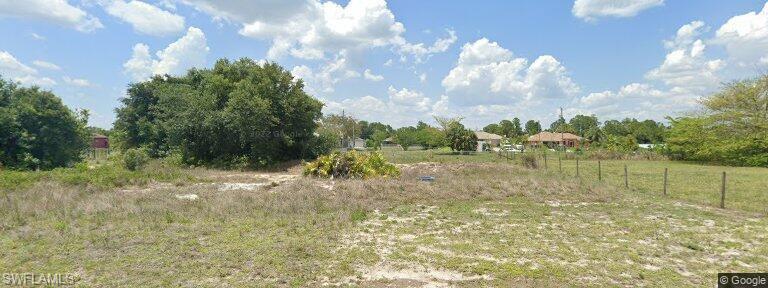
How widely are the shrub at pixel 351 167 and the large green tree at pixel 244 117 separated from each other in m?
7.19

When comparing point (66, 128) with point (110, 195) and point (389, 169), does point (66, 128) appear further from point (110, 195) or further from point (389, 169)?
point (389, 169)

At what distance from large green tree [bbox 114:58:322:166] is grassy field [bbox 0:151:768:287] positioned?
11029mm

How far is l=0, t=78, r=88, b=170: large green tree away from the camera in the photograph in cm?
2178

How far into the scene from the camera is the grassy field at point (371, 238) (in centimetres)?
517

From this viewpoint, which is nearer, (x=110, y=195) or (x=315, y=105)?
(x=110, y=195)

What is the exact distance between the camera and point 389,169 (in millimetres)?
16859

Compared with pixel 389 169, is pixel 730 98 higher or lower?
higher

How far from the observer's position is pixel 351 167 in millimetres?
16188

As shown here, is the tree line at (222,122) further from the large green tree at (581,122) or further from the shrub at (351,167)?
the large green tree at (581,122)

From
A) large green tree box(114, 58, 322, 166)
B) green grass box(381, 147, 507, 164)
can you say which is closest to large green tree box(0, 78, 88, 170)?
large green tree box(114, 58, 322, 166)

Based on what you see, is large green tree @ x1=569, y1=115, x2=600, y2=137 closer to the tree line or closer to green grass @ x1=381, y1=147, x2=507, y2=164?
the tree line

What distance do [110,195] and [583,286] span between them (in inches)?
455

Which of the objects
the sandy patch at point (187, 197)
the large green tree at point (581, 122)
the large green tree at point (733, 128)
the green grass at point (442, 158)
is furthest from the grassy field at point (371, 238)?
the large green tree at point (581, 122)

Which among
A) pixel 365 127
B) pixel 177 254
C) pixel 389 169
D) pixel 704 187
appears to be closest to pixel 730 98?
pixel 704 187
